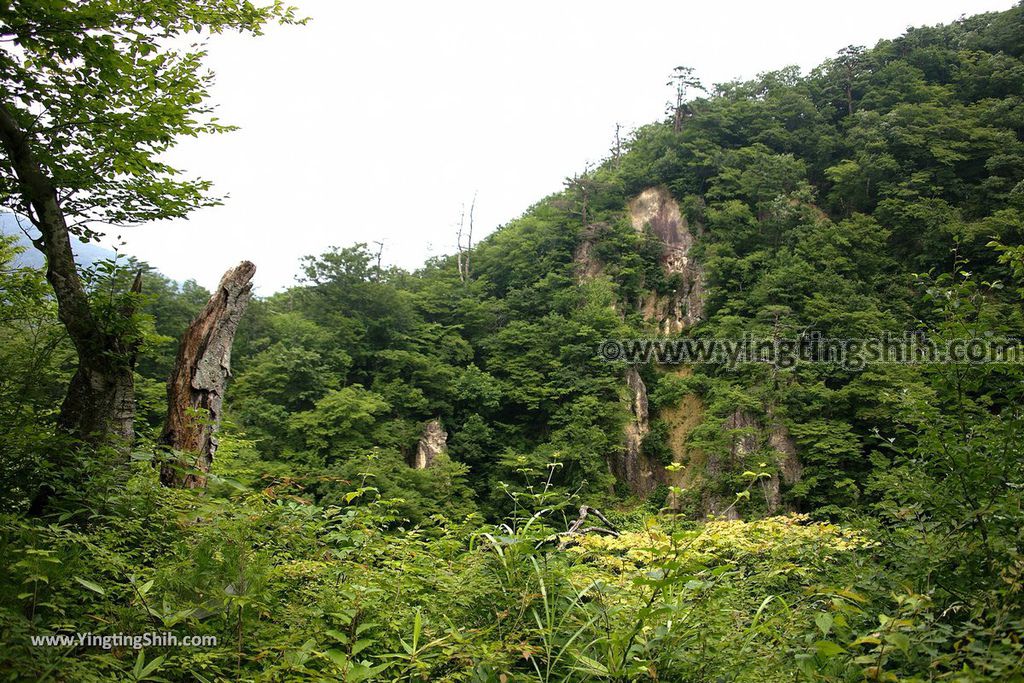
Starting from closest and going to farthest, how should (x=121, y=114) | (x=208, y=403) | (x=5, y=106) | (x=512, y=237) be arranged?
(x=5, y=106), (x=121, y=114), (x=208, y=403), (x=512, y=237)

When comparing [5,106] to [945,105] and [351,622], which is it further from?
[945,105]

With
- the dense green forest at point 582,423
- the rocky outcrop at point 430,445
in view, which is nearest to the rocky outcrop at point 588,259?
the dense green forest at point 582,423

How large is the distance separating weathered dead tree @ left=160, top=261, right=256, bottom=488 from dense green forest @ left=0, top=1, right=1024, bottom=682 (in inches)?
10.3

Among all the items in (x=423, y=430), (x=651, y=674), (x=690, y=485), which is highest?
(x=651, y=674)

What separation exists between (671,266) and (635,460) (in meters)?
10.2

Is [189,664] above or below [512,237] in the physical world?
below

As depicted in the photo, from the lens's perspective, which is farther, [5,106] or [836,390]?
[836,390]

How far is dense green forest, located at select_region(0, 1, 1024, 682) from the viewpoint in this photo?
79.8 inches

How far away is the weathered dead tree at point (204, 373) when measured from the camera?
3.76 m

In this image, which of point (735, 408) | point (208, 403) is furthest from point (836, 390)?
point (208, 403)

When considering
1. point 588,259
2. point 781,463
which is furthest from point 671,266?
point 781,463

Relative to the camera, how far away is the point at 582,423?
63.2ft

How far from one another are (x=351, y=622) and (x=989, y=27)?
41.0 metres

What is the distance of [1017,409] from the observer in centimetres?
241
